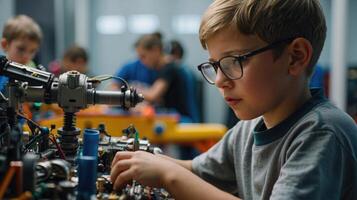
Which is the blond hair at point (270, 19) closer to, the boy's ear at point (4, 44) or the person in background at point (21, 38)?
the person in background at point (21, 38)

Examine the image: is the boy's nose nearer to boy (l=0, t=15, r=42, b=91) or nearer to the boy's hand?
the boy's hand

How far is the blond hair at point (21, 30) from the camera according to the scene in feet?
8.01

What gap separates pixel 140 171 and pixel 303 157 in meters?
0.31

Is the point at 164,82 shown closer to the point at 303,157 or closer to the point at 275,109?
the point at 275,109

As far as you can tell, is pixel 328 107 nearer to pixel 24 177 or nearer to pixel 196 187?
pixel 196 187

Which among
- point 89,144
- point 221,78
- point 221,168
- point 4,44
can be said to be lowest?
point 221,168

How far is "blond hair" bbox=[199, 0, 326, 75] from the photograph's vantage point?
94 cm

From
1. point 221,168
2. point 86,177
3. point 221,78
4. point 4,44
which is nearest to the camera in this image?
point 86,177

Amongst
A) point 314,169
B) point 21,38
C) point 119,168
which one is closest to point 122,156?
point 119,168

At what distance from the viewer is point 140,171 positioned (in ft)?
2.87

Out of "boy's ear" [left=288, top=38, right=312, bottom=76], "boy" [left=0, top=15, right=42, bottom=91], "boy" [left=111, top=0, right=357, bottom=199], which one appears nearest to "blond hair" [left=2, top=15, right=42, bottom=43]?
"boy" [left=0, top=15, right=42, bottom=91]

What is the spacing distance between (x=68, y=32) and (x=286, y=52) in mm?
5277

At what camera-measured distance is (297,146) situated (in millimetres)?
904

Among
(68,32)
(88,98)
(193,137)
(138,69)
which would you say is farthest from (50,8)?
(88,98)
